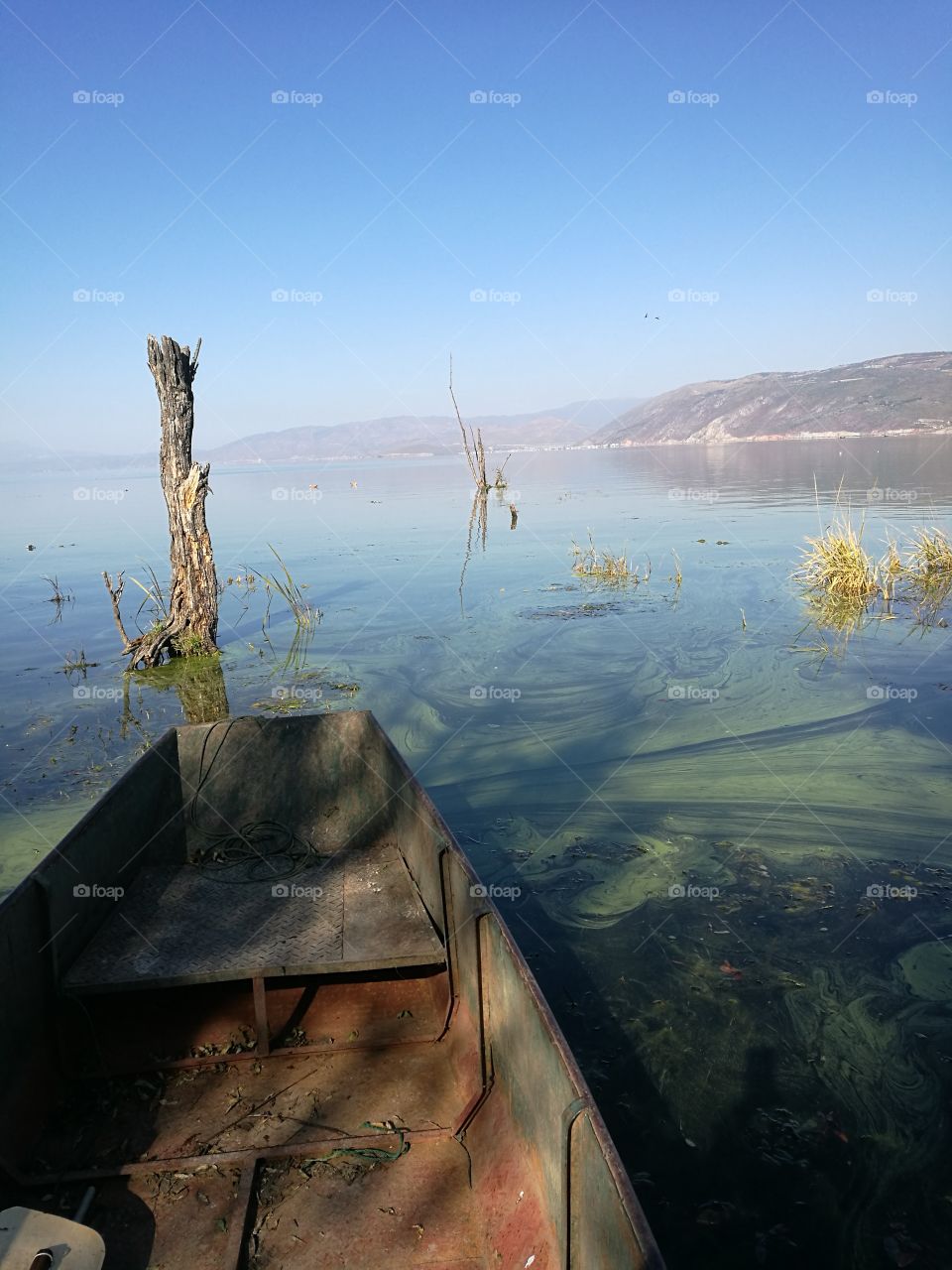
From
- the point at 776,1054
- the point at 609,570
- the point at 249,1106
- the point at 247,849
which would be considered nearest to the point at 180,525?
the point at 247,849

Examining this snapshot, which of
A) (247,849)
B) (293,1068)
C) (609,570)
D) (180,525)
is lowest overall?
(609,570)

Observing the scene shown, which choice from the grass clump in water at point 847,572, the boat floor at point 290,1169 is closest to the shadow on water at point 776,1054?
the boat floor at point 290,1169

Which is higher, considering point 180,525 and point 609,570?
point 180,525

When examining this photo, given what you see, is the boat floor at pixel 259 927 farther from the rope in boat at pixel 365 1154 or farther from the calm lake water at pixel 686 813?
the calm lake water at pixel 686 813

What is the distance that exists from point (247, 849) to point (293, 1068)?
1879 millimetres

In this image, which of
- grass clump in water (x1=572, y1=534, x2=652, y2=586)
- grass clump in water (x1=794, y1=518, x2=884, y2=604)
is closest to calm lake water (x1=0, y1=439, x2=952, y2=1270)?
grass clump in water (x1=572, y1=534, x2=652, y2=586)

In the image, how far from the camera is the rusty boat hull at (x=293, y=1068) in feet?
8.84

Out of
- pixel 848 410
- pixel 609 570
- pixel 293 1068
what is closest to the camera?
pixel 293 1068

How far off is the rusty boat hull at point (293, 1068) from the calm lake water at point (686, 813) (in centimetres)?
81

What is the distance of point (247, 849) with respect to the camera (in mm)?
5328

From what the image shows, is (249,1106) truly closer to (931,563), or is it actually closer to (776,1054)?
(776,1054)

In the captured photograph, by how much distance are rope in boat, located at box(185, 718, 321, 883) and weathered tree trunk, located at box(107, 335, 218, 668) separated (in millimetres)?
5987

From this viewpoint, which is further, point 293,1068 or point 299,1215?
point 293,1068

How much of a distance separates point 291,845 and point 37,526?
31298 mm
